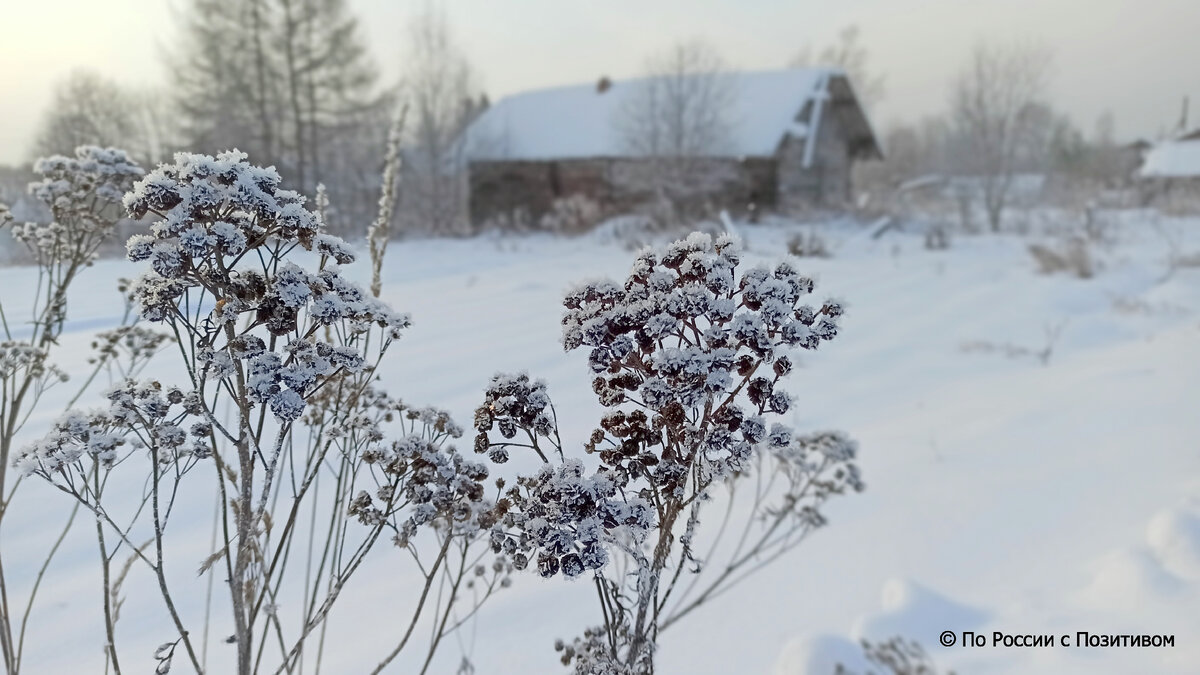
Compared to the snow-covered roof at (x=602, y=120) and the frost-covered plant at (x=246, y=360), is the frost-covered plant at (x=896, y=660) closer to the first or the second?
the frost-covered plant at (x=246, y=360)

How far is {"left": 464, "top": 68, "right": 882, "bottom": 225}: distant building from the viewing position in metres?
22.2

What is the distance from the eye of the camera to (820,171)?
79.3 feet

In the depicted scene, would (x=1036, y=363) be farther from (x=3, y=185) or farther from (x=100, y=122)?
(x=100, y=122)

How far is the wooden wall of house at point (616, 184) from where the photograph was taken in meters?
21.7

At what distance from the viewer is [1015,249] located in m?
15.2

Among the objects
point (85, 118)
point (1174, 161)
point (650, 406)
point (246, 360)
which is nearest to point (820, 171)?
point (85, 118)

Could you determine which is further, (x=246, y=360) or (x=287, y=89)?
(x=287, y=89)

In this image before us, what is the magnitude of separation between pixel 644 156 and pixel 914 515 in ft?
63.3

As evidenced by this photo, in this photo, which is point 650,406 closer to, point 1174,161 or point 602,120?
point 602,120

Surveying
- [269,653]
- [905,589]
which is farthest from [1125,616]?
[269,653]

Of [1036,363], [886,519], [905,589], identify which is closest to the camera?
[905,589]

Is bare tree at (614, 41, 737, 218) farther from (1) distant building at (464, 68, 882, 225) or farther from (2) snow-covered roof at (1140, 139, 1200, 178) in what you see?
(2) snow-covered roof at (1140, 139, 1200, 178)

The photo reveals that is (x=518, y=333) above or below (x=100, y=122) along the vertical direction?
below

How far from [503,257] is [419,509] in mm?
11093
